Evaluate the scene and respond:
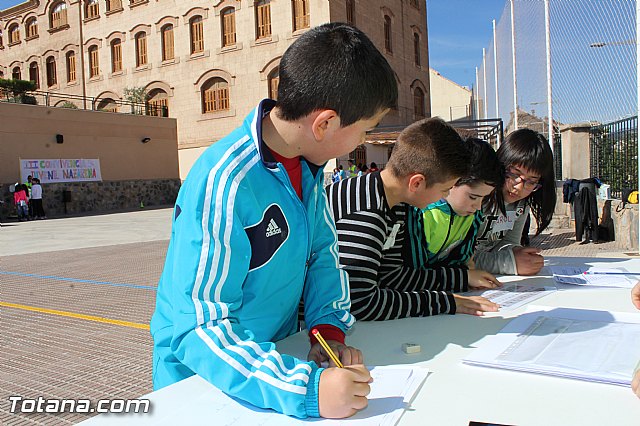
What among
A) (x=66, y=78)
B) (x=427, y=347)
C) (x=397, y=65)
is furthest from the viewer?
(x=66, y=78)

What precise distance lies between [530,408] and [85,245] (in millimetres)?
10215

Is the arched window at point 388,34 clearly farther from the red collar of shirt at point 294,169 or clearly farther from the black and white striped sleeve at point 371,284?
the red collar of shirt at point 294,169

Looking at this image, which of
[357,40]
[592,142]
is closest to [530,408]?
[357,40]

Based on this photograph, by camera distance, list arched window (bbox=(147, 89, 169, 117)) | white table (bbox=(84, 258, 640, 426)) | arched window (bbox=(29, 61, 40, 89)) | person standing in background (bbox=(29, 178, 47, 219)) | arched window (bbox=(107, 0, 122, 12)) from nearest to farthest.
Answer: white table (bbox=(84, 258, 640, 426)) < person standing in background (bbox=(29, 178, 47, 219)) < arched window (bbox=(147, 89, 169, 117)) < arched window (bbox=(107, 0, 122, 12)) < arched window (bbox=(29, 61, 40, 89))

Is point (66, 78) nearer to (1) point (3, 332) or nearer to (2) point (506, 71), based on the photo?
(2) point (506, 71)

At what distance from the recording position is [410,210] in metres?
2.13

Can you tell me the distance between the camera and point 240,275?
113 cm

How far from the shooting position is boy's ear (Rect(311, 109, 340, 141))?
1.24 meters

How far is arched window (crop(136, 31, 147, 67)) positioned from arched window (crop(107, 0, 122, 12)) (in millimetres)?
2012

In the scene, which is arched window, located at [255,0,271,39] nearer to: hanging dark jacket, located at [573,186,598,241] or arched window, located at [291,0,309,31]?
arched window, located at [291,0,309,31]

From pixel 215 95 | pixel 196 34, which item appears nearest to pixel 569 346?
pixel 215 95

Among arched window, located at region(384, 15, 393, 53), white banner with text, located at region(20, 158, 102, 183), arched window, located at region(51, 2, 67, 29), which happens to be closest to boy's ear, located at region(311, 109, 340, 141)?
white banner with text, located at region(20, 158, 102, 183)

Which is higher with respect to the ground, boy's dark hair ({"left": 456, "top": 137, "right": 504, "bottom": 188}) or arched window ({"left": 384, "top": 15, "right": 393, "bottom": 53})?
arched window ({"left": 384, "top": 15, "right": 393, "bottom": 53})

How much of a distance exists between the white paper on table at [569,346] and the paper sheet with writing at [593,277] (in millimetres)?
543
